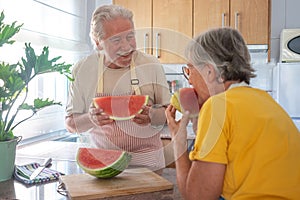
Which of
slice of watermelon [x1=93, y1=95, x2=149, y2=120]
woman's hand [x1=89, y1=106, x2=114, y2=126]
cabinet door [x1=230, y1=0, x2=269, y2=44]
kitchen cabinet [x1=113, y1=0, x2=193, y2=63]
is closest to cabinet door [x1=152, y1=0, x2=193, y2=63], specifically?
kitchen cabinet [x1=113, y1=0, x2=193, y2=63]

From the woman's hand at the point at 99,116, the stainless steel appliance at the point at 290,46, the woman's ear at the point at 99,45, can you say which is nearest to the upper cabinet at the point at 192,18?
the stainless steel appliance at the point at 290,46

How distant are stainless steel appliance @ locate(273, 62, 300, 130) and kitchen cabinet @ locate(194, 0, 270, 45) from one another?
0.29 meters

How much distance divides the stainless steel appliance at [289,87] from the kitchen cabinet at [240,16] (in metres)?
0.29

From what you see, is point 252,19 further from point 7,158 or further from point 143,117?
point 7,158

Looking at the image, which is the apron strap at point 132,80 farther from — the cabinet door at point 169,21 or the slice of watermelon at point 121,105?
the cabinet door at point 169,21

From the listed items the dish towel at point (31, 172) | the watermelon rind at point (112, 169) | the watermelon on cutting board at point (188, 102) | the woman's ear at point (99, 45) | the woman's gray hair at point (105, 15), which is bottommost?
the dish towel at point (31, 172)

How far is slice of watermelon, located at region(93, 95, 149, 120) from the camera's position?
1468 mm

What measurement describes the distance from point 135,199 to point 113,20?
807 mm

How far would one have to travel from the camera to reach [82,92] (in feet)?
5.39

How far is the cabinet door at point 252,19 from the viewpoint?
119 inches

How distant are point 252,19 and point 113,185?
2403 mm

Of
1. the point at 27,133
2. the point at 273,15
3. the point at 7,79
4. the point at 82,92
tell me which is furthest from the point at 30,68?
the point at 273,15

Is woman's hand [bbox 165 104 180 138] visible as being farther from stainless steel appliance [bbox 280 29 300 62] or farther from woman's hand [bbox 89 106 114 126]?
stainless steel appliance [bbox 280 29 300 62]

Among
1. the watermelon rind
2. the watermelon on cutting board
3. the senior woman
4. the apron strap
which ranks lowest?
the watermelon rind
